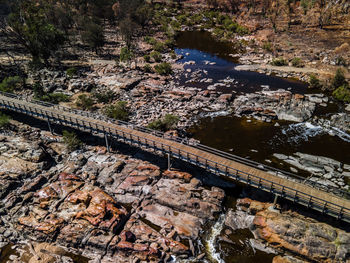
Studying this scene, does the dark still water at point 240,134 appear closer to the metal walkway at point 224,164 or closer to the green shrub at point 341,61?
the metal walkway at point 224,164

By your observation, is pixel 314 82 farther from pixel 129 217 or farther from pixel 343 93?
pixel 129 217

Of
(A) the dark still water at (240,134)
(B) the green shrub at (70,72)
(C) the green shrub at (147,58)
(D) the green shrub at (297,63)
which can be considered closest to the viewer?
(A) the dark still water at (240,134)

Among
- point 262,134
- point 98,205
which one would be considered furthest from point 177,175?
point 262,134

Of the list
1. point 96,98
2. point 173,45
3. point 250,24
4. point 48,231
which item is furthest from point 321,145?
point 250,24

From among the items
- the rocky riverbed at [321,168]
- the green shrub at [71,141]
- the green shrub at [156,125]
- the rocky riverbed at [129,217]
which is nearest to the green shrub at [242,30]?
the green shrub at [156,125]

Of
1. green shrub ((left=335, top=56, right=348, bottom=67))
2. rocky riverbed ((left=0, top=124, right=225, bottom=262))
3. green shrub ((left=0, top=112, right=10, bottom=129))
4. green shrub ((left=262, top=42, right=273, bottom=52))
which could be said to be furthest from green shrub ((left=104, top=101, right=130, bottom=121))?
green shrub ((left=335, top=56, right=348, bottom=67))

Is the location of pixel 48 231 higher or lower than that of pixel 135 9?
lower

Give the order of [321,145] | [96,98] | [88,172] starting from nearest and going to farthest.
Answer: [88,172]
[321,145]
[96,98]

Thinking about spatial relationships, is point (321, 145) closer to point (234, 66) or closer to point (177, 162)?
point (177, 162)
